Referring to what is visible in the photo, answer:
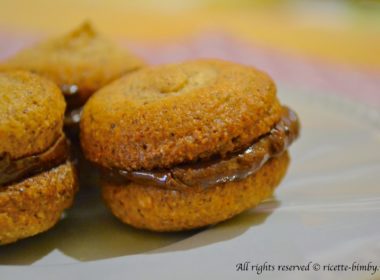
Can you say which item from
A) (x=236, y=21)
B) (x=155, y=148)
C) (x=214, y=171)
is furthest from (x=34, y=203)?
(x=236, y=21)

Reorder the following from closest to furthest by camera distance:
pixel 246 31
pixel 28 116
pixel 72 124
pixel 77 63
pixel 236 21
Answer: pixel 28 116, pixel 72 124, pixel 77 63, pixel 246 31, pixel 236 21

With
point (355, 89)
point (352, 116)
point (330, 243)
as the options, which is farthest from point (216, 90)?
point (355, 89)

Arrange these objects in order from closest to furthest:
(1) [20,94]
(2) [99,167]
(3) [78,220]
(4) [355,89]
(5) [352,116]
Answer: (1) [20,94]
(2) [99,167]
(3) [78,220]
(5) [352,116]
(4) [355,89]

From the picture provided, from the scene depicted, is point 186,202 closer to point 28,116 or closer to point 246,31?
point 28,116

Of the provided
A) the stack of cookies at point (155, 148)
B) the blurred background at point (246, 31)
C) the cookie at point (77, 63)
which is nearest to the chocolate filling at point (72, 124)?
the cookie at point (77, 63)

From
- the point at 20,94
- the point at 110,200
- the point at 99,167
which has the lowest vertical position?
the point at 110,200

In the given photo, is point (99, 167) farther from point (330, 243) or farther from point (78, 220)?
point (330, 243)
